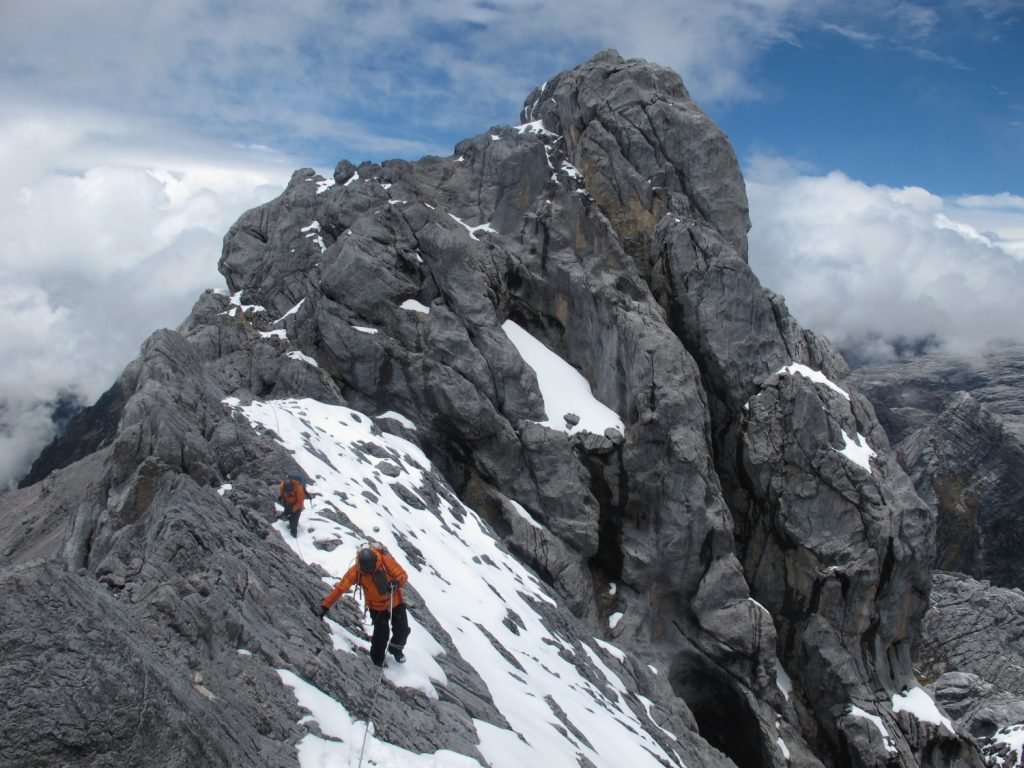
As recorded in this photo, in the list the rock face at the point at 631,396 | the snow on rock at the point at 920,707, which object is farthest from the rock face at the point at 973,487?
the rock face at the point at 631,396

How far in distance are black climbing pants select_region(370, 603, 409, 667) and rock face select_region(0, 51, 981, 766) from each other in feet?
55.4

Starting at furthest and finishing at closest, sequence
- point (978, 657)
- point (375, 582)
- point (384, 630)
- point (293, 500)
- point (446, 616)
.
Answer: point (978, 657) → point (446, 616) → point (293, 500) → point (384, 630) → point (375, 582)

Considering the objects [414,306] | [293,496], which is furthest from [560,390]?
[293,496]

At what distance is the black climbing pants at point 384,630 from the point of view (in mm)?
13805

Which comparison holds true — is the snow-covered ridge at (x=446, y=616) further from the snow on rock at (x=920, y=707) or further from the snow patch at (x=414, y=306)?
the snow on rock at (x=920, y=707)

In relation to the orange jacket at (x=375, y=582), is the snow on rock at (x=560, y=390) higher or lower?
lower

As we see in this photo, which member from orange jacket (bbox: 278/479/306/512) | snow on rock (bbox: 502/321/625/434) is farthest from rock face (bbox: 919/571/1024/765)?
orange jacket (bbox: 278/479/306/512)

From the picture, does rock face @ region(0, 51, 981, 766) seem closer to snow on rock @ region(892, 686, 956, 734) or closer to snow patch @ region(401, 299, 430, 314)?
snow patch @ region(401, 299, 430, 314)

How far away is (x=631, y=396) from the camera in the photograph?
44.3 meters

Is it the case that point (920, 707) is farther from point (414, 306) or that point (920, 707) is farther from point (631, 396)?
point (414, 306)

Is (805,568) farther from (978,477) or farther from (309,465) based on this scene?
(978,477)

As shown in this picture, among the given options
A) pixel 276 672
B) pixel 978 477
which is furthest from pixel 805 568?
pixel 978 477

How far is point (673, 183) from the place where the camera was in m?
53.6

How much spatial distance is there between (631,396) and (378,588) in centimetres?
3218
